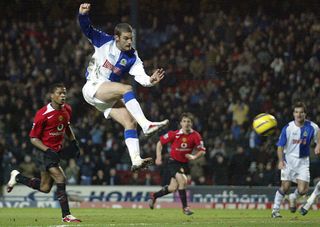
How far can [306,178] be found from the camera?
49.4 feet

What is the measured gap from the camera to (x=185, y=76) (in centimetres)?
2512

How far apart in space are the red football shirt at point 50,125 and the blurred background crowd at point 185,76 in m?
8.26

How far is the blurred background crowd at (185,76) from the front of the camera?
2200 cm

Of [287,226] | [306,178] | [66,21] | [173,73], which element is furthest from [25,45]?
[287,226]

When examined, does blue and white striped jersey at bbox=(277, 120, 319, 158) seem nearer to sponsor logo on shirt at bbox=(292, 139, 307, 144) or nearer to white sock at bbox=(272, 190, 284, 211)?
sponsor logo on shirt at bbox=(292, 139, 307, 144)

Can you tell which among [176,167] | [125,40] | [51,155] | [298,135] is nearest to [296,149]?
[298,135]

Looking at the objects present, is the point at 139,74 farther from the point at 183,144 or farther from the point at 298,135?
the point at 183,144

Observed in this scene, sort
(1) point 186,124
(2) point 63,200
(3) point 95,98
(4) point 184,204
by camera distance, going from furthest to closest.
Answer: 1. (1) point 186,124
2. (4) point 184,204
3. (2) point 63,200
4. (3) point 95,98

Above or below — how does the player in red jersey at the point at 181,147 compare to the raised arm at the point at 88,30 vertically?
below

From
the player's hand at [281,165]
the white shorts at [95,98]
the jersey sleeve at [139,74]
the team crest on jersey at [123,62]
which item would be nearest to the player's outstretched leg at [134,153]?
the white shorts at [95,98]

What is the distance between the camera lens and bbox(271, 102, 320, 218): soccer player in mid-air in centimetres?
1478

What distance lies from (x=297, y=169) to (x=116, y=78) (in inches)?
197

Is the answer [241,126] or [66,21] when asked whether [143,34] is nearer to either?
[66,21]

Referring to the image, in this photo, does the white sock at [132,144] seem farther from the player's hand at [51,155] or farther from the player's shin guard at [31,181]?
the player's shin guard at [31,181]
